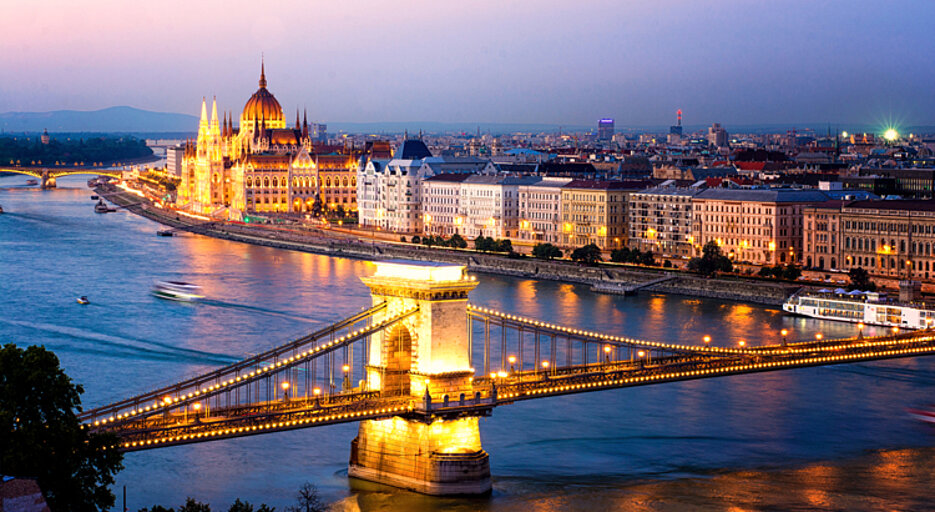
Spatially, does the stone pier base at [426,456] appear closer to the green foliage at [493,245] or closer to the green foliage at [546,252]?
the green foliage at [546,252]

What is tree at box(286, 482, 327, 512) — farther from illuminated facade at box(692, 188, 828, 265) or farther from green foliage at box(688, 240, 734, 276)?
illuminated facade at box(692, 188, 828, 265)

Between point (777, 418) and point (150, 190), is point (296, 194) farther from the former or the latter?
point (777, 418)

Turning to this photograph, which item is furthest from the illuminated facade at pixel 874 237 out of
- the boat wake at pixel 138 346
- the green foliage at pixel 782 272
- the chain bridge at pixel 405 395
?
the chain bridge at pixel 405 395

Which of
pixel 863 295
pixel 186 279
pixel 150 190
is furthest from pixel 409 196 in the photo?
pixel 150 190

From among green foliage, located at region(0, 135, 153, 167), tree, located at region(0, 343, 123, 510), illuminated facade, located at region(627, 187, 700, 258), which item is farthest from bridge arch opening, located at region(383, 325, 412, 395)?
green foliage, located at region(0, 135, 153, 167)

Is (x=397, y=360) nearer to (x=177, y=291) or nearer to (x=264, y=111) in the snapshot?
(x=177, y=291)
